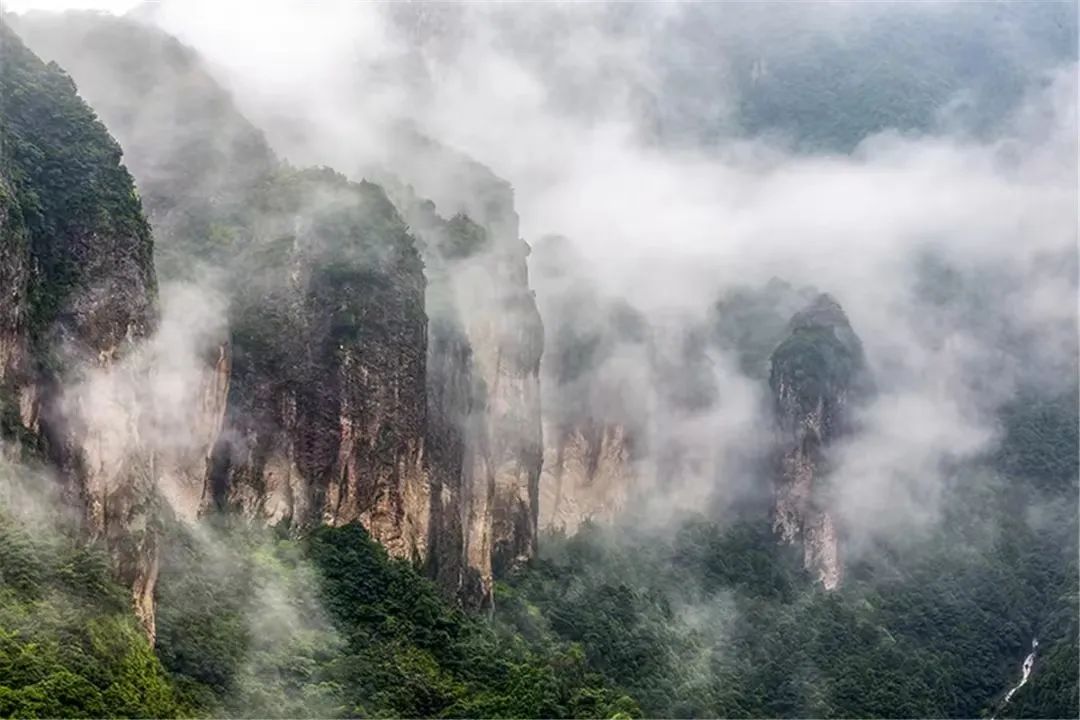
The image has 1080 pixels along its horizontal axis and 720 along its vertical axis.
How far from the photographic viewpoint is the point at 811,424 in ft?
318

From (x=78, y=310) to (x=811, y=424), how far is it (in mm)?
60912

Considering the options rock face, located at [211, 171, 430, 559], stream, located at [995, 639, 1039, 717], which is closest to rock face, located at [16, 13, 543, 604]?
rock face, located at [211, 171, 430, 559]

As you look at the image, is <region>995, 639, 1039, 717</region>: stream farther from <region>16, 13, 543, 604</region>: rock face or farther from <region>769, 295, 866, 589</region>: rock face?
<region>16, 13, 543, 604</region>: rock face

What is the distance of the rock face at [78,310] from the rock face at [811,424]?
2170 inches

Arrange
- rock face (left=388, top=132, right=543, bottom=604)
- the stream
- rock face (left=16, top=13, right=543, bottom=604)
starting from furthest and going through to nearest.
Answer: the stream → rock face (left=388, top=132, right=543, bottom=604) → rock face (left=16, top=13, right=543, bottom=604)

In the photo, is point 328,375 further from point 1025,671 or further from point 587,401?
point 1025,671

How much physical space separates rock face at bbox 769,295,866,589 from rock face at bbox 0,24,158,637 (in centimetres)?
5512

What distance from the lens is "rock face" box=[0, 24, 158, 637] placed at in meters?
41.8

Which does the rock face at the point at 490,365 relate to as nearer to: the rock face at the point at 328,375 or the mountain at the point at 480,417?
the mountain at the point at 480,417

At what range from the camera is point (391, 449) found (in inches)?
2318

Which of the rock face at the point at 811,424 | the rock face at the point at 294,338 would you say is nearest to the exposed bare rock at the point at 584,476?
A: the rock face at the point at 811,424

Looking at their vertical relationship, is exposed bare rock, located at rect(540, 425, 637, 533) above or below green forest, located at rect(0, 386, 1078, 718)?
above

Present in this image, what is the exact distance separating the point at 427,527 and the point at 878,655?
28790mm

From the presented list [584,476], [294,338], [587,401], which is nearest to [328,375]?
[294,338]
